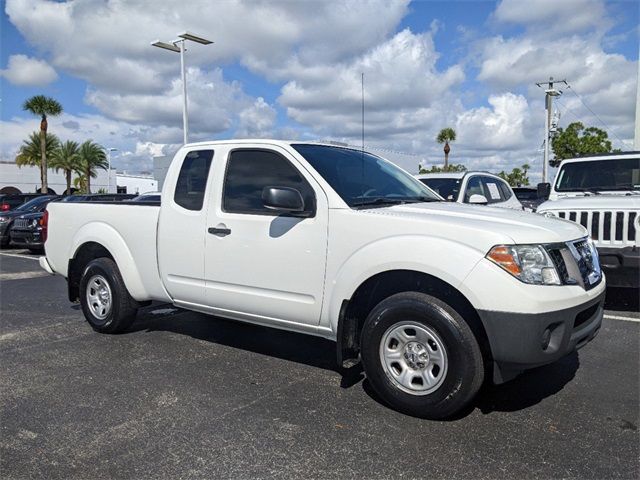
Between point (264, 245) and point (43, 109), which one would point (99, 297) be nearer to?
point (264, 245)

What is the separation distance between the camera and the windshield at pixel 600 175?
7832 millimetres

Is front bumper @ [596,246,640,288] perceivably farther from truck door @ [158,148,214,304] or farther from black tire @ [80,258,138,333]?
black tire @ [80,258,138,333]

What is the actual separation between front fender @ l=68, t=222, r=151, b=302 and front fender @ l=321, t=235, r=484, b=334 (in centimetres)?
226

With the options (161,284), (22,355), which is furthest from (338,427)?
(22,355)

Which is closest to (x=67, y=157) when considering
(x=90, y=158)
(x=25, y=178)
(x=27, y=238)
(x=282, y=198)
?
(x=90, y=158)

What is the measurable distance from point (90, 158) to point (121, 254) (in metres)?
51.5

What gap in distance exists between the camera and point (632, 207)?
619cm

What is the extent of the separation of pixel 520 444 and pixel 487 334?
66 cm

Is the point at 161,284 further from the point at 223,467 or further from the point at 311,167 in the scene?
the point at 223,467

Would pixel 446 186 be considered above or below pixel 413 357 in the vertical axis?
above

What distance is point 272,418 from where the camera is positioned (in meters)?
3.62

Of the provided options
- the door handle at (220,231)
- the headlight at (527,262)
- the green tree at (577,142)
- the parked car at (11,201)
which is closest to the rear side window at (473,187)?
the door handle at (220,231)

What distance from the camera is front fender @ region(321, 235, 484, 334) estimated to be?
11.1ft

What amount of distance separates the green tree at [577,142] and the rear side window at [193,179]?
2992 cm
